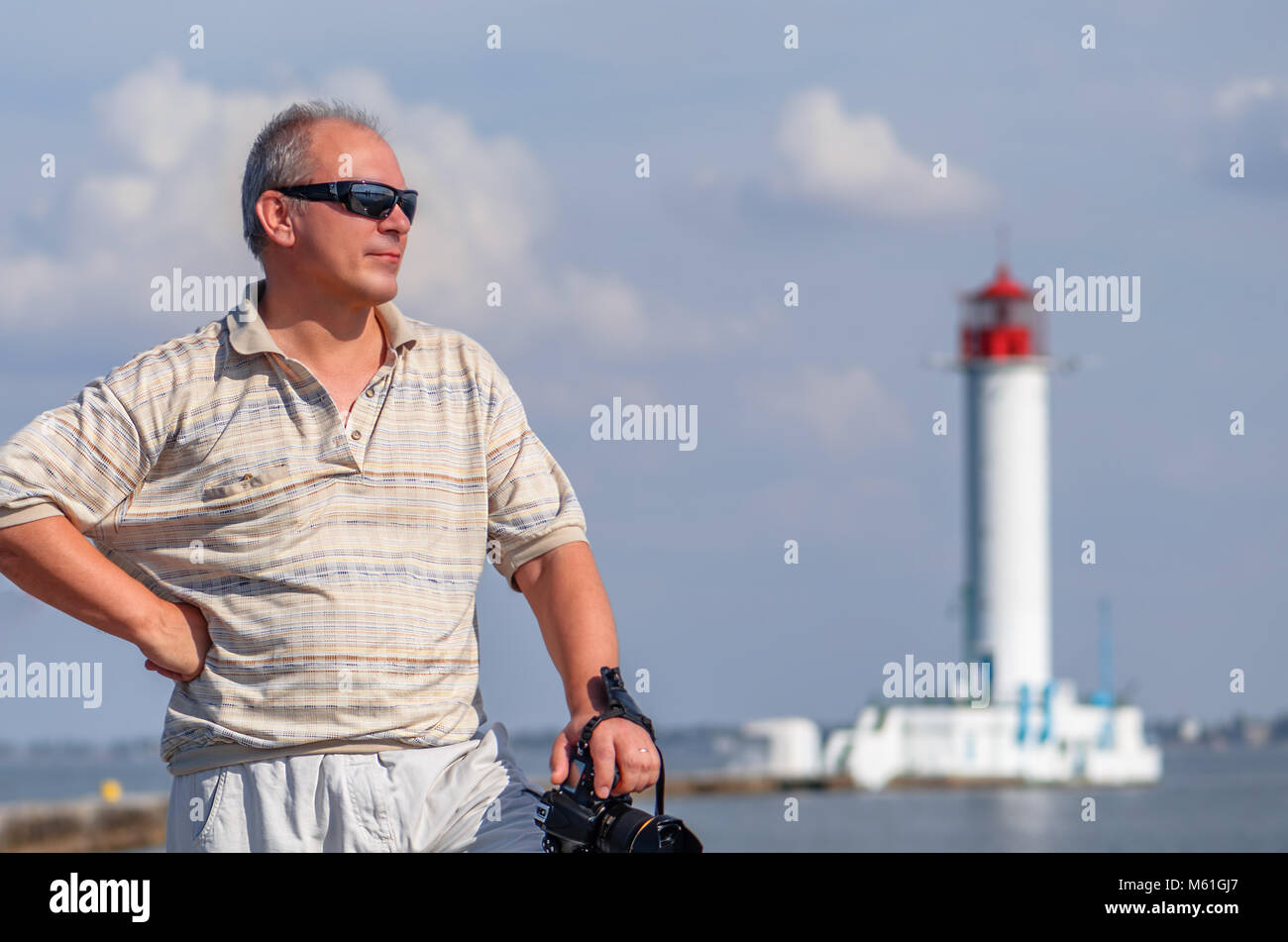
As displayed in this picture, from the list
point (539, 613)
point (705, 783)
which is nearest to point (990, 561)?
point (705, 783)

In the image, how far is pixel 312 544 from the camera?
8.78ft

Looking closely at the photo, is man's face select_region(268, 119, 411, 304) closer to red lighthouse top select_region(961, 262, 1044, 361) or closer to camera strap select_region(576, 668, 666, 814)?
camera strap select_region(576, 668, 666, 814)

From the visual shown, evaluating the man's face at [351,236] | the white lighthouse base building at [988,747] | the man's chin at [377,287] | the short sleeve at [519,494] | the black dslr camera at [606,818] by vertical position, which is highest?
the man's face at [351,236]

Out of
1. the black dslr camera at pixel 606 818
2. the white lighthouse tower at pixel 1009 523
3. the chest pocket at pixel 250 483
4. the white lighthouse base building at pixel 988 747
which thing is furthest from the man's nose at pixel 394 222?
the white lighthouse base building at pixel 988 747

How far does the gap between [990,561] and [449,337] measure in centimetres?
4344

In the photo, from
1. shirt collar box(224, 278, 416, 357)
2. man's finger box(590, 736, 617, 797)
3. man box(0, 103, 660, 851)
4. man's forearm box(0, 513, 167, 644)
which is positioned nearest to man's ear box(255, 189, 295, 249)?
man box(0, 103, 660, 851)

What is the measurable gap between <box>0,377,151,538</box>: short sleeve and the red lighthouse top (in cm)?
4420

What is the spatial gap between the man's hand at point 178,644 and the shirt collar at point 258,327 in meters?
0.39

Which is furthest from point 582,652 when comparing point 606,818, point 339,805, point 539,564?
point 339,805

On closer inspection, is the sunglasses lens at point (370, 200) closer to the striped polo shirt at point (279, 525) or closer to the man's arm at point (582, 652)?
the striped polo shirt at point (279, 525)

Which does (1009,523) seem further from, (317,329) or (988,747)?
(317,329)

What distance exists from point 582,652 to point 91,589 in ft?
2.36

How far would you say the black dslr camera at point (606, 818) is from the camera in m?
2.55

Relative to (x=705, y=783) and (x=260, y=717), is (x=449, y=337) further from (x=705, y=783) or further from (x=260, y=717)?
(x=705, y=783)
